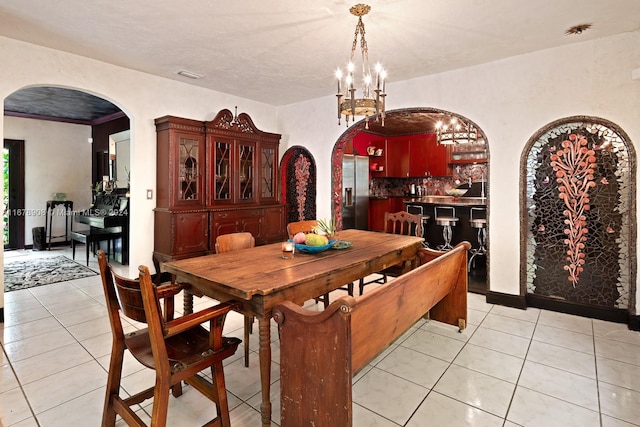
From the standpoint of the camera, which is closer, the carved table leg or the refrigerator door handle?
the carved table leg

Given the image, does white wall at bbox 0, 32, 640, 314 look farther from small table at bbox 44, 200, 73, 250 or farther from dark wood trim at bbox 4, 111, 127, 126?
small table at bbox 44, 200, 73, 250

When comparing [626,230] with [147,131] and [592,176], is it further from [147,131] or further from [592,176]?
[147,131]

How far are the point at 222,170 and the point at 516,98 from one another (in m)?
3.80

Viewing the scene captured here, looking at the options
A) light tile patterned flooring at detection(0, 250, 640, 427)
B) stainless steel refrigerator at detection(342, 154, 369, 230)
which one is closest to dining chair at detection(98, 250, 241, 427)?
light tile patterned flooring at detection(0, 250, 640, 427)

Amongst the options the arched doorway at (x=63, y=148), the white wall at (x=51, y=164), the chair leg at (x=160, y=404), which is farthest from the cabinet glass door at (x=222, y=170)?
the white wall at (x=51, y=164)

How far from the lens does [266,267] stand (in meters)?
2.25

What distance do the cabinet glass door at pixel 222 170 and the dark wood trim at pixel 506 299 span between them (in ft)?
12.0

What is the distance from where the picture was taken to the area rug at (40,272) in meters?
4.60

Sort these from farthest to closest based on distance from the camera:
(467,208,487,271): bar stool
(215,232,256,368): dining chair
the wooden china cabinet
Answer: (467,208,487,271): bar stool < the wooden china cabinet < (215,232,256,368): dining chair

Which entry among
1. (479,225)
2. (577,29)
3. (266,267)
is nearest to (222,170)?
(266,267)

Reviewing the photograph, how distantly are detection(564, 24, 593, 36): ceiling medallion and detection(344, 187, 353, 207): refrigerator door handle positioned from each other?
13.9 feet

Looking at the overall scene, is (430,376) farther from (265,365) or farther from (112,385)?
(112,385)

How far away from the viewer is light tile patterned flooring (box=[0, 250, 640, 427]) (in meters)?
1.98

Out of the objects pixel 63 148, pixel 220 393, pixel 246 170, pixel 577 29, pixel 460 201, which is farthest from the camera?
pixel 63 148
